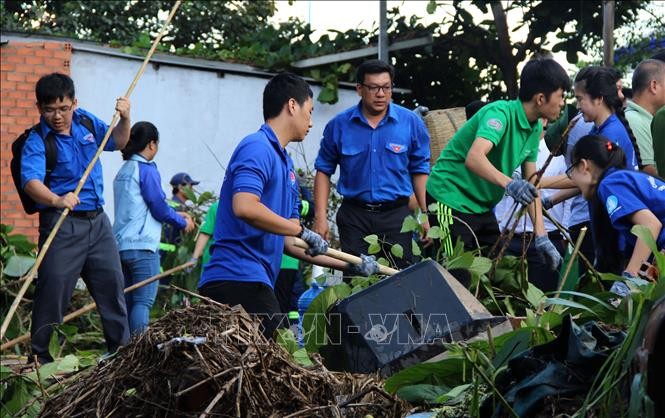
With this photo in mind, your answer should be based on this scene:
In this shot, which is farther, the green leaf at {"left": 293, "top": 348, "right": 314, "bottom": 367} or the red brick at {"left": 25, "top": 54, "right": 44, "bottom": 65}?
the red brick at {"left": 25, "top": 54, "right": 44, "bottom": 65}

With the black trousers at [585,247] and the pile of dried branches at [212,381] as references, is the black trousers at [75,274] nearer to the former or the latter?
the black trousers at [585,247]

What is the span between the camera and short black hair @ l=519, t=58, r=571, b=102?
6.71m

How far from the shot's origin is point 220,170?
14.6 m

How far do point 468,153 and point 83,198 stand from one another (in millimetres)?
2316

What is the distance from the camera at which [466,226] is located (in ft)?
22.4

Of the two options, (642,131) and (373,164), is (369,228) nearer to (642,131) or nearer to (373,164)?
(373,164)

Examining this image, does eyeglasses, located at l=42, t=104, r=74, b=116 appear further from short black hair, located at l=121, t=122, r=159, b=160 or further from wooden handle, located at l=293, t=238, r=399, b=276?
wooden handle, located at l=293, t=238, r=399, b=276

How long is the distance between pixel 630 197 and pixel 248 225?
1.75 m

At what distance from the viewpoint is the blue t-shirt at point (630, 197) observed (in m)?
5.41

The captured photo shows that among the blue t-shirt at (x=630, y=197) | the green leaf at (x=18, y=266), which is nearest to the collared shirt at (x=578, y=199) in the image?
the blue t-shirt at (x=630, y=197)

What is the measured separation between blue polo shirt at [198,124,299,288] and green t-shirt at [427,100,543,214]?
164cm

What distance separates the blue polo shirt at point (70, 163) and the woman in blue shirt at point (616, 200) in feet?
9.61

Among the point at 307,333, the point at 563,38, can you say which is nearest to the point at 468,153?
the point at 307,333

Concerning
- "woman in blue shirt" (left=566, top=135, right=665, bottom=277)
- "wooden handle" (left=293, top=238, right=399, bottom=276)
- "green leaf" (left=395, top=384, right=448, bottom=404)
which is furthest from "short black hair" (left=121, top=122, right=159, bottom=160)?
"green leaf" (left=395, top=384, right=448, bottom=404)
